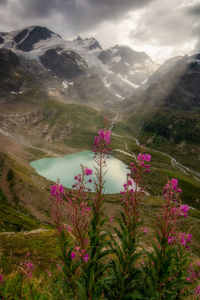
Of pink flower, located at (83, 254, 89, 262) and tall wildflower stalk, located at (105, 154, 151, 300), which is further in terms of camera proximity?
tall wildflower stalk, located at (105, 154, 151, 300)

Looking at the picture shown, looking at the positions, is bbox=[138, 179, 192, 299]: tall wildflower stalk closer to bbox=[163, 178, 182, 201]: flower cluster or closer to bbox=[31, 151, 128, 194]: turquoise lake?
bbox=[163, 178, 182, 201]: flower cluster

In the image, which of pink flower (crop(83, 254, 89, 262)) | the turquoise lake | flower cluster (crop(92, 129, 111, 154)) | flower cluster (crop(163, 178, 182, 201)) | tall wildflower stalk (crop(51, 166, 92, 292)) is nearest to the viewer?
tall wildflower stalk (crop(51, 166, 92, 292))

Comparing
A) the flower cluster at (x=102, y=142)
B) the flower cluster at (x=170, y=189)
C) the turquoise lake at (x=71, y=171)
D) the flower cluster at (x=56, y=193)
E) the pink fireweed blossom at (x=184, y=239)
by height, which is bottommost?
the pink fireweed blossom at (x=184, y=239)

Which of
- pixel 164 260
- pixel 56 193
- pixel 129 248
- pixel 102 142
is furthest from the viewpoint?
pixel 102 142

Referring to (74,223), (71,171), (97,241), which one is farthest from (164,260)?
(71,171)

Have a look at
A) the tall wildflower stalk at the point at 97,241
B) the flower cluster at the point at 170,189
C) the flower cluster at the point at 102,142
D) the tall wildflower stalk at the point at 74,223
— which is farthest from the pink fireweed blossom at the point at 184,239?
the flower cluster at the point at 102,142

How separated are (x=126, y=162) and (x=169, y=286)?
186 meters

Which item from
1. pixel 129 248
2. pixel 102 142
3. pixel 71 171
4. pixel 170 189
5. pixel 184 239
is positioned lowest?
pixel 129 248

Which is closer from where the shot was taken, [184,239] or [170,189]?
[170,189]

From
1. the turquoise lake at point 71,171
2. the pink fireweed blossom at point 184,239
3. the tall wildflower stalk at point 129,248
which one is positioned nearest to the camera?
the tall wildflower stalk at point 129,248

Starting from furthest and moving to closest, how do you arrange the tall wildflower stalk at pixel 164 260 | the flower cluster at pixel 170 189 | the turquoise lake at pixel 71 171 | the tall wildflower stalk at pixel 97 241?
1. the turquoise lake at pixel 71 171
2. the flower cluster at pixel 170 189
3. the tall wildflower stalk at pixel 164 260
4. the tall wildflower stalk at pixel 97 241

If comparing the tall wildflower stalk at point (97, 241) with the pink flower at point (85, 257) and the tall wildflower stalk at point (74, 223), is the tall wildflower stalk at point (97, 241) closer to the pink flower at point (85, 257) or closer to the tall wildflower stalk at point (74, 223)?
the pink flower at point (85, 257)

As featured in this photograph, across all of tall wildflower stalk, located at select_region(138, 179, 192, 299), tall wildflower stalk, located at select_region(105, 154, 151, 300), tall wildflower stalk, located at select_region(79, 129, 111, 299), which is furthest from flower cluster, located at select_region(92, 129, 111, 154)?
tall wildflower stalk, located at select_region(138, 179, 192, 299)

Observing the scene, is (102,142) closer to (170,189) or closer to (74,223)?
(170,189)
